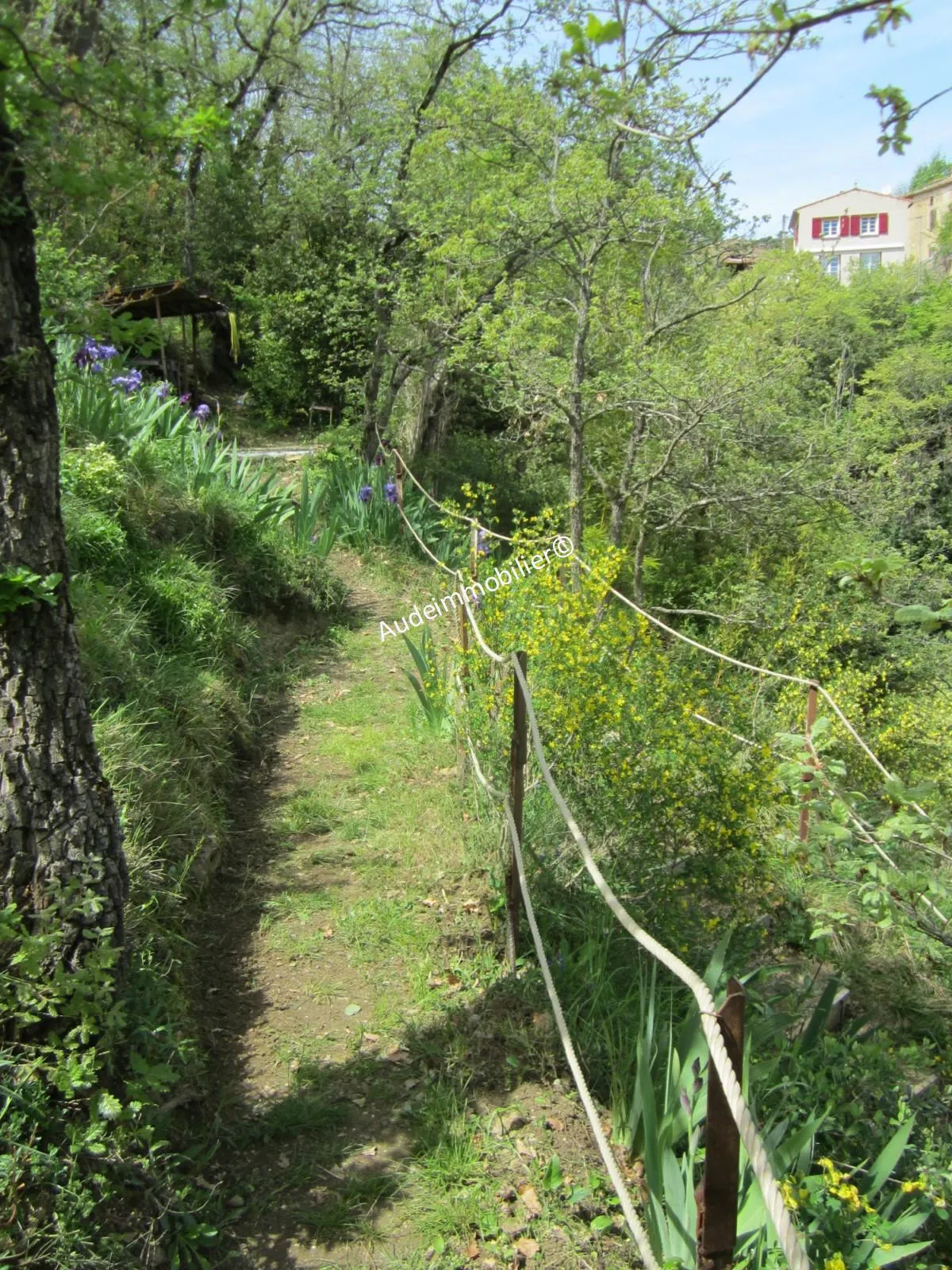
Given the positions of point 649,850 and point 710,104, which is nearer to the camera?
point 649,850

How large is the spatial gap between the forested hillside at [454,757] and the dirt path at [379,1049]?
15mm

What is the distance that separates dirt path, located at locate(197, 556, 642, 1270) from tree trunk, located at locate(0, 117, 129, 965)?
91cm

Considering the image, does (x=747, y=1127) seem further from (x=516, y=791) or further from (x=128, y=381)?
(x=128, y=381)

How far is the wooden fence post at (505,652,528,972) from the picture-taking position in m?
3.42

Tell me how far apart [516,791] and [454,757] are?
1.90m

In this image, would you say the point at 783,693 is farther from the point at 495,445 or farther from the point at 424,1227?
the point at 495,445

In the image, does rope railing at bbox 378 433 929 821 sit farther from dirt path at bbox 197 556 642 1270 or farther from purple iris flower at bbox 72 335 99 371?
purple iris flower at bbox 72 335 99 371

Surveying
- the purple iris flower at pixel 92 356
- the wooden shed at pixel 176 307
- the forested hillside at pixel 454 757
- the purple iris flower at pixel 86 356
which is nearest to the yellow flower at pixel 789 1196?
the forested hillside at pixel 454 757

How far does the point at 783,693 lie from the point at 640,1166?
183 inches

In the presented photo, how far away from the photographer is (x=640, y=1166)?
8.83 feet

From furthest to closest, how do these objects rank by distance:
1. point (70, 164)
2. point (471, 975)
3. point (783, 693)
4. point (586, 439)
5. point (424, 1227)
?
point (586, 439)
point (783, 693)
point (471, 975)
point (424, 1227)
point (70, 164)

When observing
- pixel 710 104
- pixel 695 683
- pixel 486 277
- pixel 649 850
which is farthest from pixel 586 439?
pixel 649 850

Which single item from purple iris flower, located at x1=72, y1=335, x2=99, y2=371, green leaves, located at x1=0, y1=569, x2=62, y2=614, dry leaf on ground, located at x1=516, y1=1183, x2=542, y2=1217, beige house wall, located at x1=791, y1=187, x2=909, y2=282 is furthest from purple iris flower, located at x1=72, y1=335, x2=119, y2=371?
beige house wall, located at x1=791, y1=187, x2=909, y2=282

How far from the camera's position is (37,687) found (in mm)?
2420
